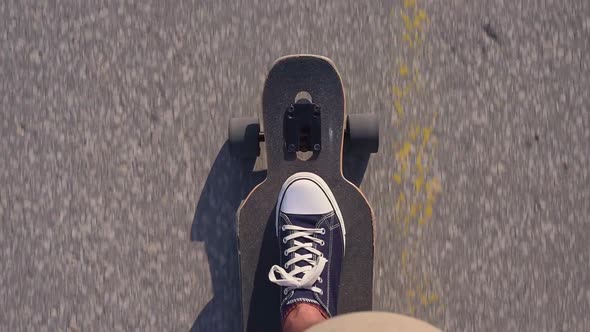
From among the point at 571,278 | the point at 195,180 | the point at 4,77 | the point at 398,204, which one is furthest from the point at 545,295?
the point at 4,77

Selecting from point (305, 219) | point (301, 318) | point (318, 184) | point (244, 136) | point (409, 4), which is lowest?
point (301, 318)

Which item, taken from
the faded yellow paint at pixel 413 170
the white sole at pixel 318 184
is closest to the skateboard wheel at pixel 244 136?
the white sole at pixel 318 184

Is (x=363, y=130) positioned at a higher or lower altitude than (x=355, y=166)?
higher

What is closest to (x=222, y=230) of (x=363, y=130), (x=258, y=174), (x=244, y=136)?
(x=258, y=174)

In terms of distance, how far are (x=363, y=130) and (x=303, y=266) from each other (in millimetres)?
493

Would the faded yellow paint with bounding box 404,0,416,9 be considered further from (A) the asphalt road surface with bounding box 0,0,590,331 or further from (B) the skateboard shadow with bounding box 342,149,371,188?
(B) the skateboard shadow with bounding box 342,149,371,188

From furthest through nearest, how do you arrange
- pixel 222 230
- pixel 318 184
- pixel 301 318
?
pixel 222 230 → pixel 318 184 → pixel 301 318

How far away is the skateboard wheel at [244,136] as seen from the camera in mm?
1594

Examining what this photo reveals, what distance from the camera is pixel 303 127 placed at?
61.9 inches

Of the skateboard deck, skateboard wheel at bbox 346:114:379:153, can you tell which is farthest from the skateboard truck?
skateboard wheel at bbox 346:114:379:153

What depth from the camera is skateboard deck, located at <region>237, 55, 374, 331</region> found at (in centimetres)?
157

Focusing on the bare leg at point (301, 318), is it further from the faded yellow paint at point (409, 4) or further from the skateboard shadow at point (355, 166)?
the faded yellow paint at point (409, 4)

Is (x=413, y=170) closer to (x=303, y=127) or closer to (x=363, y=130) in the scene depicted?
(x=363, y=130)

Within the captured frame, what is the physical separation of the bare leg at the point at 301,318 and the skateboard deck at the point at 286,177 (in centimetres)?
11
